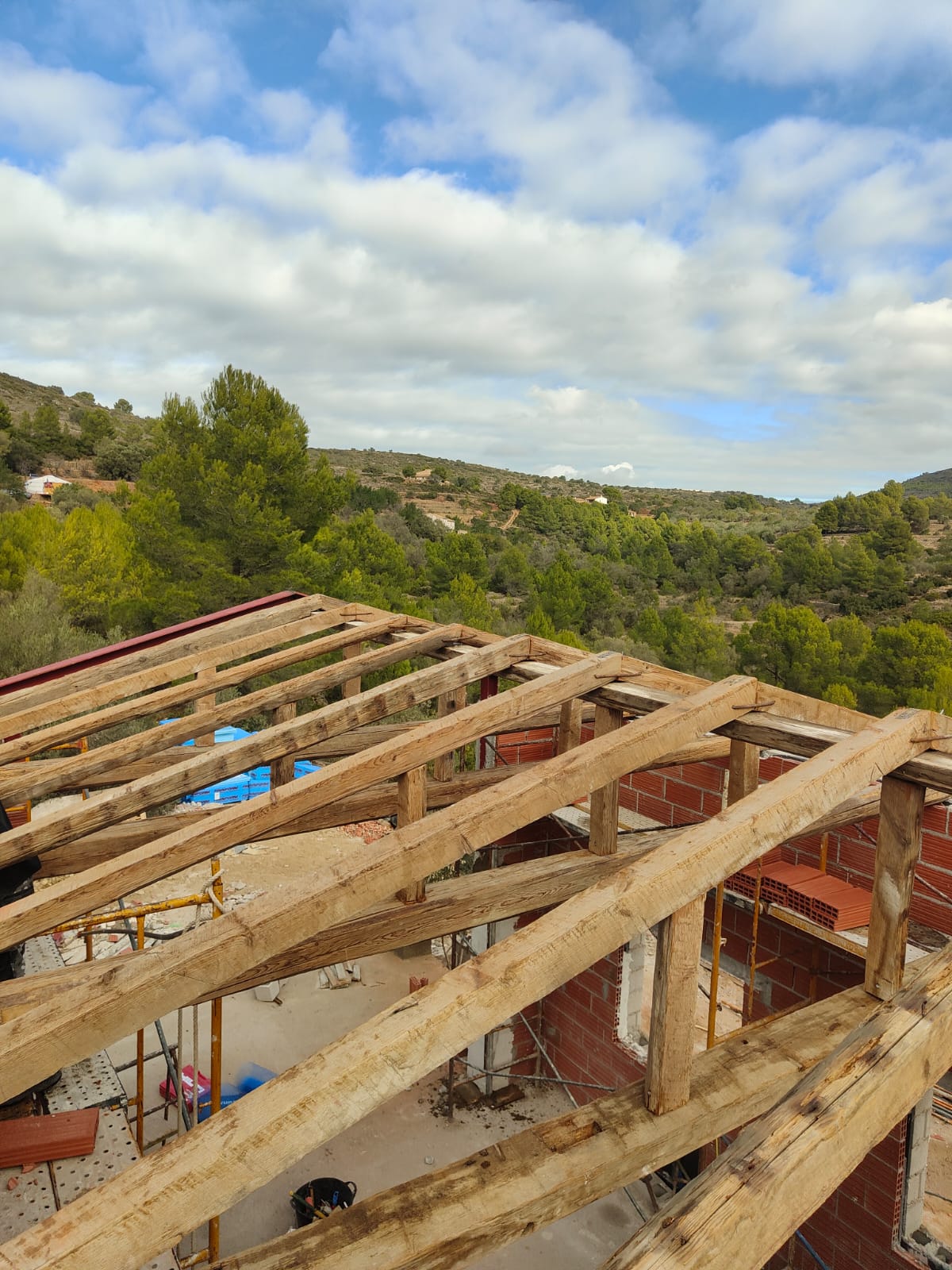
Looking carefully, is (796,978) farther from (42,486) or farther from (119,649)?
(42,486)

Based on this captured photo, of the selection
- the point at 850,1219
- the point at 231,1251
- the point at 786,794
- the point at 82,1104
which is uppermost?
the point at 786,794

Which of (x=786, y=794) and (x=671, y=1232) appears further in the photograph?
(x=786, y=794)

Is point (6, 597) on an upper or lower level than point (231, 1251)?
upper

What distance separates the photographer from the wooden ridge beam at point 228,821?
2486mm

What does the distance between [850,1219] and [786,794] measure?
4.54 meters

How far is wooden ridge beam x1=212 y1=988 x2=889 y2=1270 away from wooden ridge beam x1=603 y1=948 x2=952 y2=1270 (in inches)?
16.0

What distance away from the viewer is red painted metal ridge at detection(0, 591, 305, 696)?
6.13 m

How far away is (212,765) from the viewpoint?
3.45m

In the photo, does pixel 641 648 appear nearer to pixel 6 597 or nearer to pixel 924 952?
pixel 6 597

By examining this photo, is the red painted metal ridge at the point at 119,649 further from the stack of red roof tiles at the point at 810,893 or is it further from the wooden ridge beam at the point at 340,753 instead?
the stack of red roof tiles at the point at 810,893

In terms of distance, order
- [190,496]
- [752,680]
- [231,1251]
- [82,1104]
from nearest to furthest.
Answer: [752,680]
[82,1104]
[231,1251]
[190,496]

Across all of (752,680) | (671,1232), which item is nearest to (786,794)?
(752,680)

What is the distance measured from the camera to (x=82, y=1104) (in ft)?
14.6

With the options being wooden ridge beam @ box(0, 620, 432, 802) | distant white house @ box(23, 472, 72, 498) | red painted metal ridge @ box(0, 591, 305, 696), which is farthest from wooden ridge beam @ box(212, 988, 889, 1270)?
distant white house @ box(23, 472, 72, 498)
